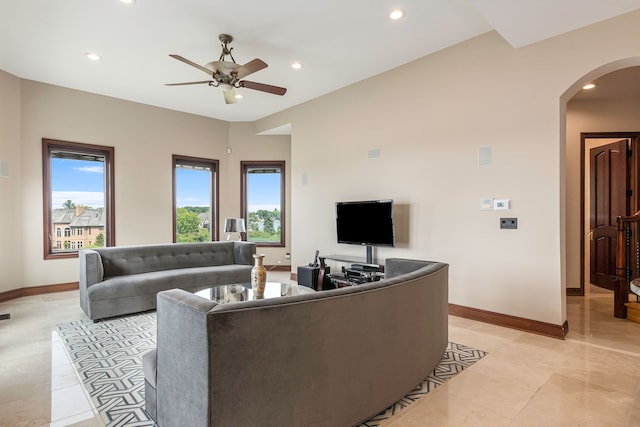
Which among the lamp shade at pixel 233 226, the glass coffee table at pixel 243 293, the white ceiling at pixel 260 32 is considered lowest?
the glass coffee table at pixel 243 293

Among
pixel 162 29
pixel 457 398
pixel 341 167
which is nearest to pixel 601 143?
pixel 341 167

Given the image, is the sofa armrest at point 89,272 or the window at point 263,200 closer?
the sofa armrest at point 89,272

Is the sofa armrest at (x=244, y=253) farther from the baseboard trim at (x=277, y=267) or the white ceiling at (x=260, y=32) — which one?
the white ceiling at (x=260, y=32)

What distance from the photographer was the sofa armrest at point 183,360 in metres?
1.46

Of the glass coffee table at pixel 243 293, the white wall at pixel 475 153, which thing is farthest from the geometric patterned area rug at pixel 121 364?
the white wall at pixel 475 153

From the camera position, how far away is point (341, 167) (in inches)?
219

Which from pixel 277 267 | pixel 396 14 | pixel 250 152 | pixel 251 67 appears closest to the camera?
pixel 396 14

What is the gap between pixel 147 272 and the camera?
4.70 metres

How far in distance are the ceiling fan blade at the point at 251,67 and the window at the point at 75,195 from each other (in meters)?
3.49

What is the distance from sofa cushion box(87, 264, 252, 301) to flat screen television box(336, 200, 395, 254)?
5.08 feet

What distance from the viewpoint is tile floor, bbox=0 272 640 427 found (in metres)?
2.08

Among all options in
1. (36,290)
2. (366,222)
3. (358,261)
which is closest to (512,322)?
(358,261)

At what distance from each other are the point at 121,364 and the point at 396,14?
3.97 m

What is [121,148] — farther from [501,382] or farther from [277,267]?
[501,382]
